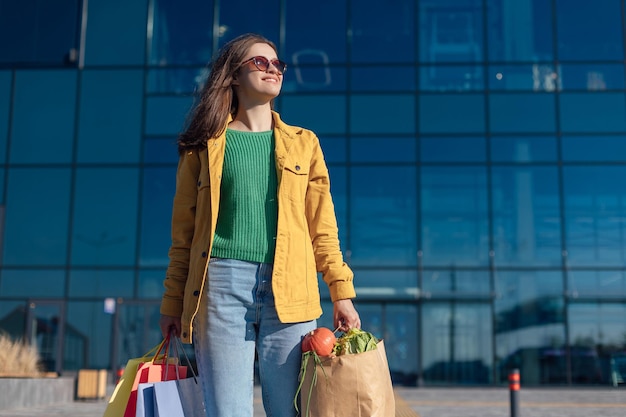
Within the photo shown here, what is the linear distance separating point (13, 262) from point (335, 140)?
814 cm

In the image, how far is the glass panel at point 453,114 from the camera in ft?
63.7

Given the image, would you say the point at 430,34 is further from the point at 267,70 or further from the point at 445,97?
the point at 267,70

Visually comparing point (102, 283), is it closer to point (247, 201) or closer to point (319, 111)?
point (319, 111)

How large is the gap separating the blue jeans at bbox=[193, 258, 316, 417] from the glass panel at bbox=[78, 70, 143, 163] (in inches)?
684

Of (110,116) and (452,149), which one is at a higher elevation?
(110,116)

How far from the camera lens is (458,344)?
61.3ft

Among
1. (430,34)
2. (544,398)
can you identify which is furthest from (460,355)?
(430,34)

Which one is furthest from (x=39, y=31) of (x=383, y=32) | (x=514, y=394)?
(x=514, y=394)

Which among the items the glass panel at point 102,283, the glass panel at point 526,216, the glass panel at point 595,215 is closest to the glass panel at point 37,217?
the glass panel at point 102,283

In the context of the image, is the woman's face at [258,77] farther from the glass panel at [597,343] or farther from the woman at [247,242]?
the glass panel at [597,343]

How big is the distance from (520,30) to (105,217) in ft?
35.9

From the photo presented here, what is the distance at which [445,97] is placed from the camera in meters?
19.6

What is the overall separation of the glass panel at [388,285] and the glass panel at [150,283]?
15.0 feet

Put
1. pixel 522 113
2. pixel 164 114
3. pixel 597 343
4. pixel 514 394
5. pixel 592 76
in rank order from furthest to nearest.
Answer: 1. pixel 164 114
2. pixel 592 76
3. pixel 522 113
4. pixel 597 343
5. pixel 514 394
